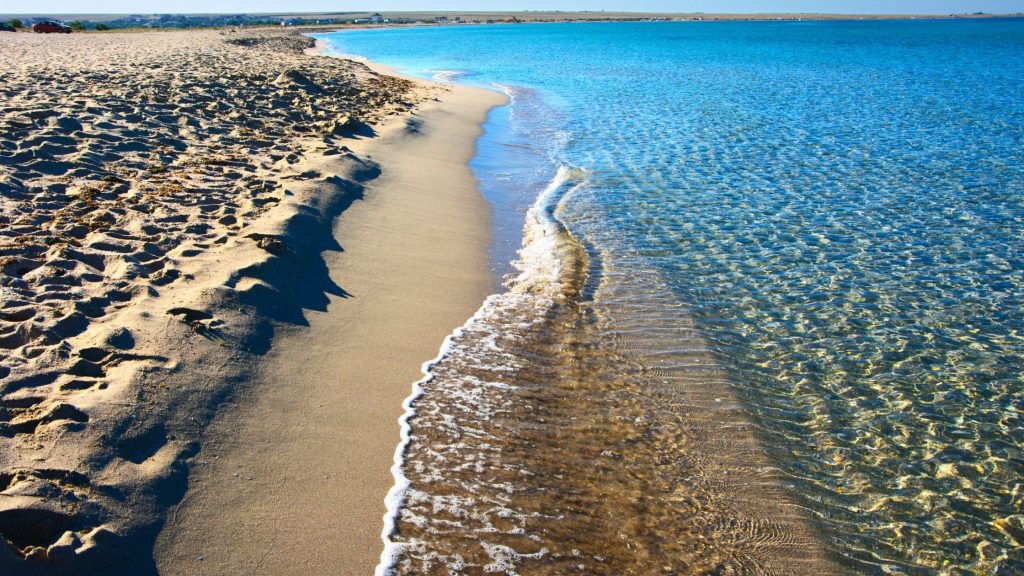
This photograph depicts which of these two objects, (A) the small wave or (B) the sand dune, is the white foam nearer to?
(B) the sand dune

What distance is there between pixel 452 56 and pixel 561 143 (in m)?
39.5

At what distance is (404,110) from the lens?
759 inches

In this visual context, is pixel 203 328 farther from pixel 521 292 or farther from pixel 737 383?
pixel 737 383

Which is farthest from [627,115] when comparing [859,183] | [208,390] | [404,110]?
[208,390]

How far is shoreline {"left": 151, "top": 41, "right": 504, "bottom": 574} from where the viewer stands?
12.4ft

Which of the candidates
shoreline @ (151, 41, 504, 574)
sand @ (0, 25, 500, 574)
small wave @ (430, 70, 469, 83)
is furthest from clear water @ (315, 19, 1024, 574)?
small wave @ (430, 70, 469, 83)

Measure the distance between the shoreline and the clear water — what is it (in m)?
0.31

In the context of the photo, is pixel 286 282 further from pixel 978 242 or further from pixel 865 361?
pixel 978 242

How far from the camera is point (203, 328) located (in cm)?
551

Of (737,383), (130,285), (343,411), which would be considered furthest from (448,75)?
(343,411)

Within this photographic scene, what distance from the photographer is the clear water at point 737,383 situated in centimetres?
432

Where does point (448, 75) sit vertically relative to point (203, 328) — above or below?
above

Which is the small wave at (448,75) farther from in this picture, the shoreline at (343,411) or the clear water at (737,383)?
the shoreline at (343,411)

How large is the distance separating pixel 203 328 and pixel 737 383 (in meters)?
4.91
